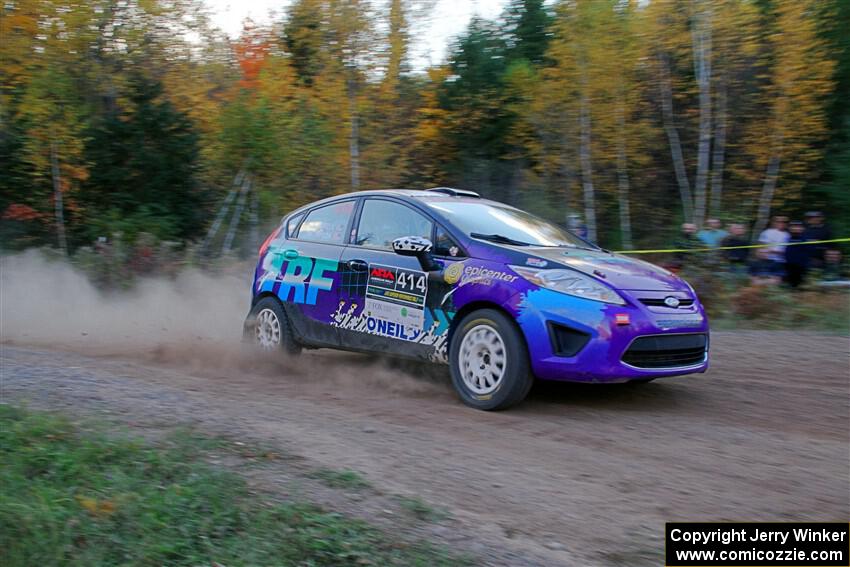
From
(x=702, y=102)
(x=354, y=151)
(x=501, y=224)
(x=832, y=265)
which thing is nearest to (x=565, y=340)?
(x=501, y=224)

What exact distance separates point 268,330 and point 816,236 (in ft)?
30.2

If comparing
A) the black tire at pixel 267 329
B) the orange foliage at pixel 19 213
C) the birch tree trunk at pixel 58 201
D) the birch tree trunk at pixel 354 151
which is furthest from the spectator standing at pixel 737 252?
the orange foliage at pixel 19 213

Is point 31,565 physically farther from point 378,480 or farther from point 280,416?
point 280,416

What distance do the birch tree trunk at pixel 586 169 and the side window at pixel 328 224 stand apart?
1210 cm

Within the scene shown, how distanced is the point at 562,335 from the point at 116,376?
408cm

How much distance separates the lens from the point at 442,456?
5203mm

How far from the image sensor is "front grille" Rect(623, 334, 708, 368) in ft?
19.9

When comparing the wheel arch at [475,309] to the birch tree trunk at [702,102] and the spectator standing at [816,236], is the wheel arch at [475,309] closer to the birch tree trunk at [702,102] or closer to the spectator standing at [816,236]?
the spectator standing at [816,236]

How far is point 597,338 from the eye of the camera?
600 centimetres

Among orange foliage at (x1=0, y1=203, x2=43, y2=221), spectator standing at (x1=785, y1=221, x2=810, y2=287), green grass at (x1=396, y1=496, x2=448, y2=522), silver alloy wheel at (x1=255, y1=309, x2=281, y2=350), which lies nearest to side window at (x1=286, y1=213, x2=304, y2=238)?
silver alloy wheel at (x1=255, y1=309, x2=281, y2=350)

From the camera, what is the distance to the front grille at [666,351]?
19.9 feet

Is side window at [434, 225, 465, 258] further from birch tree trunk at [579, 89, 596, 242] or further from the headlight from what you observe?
birch tree trunk at [579, 89, 596, 242]

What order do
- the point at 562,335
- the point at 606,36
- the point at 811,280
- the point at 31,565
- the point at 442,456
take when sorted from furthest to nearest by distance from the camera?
the point at 606,36 → the point at 811,280 → the point at 562,335 → the point at 442,456 → the point at 31,565

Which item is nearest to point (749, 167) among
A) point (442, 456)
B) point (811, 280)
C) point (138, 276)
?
point (811, 280)
